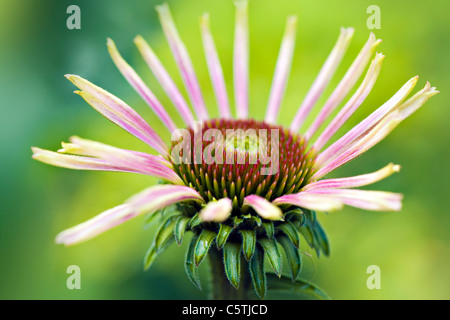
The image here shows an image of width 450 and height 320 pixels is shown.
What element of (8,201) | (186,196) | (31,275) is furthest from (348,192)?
(8,201)

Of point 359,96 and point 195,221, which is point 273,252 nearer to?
point 195,221

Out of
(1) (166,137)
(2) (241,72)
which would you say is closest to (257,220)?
(2) (241,72)

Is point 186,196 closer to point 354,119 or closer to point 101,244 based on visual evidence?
point 101,244

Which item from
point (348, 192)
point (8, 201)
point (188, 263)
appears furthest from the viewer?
point (8, 201)

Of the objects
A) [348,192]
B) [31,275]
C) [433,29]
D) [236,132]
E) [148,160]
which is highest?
[433,29]

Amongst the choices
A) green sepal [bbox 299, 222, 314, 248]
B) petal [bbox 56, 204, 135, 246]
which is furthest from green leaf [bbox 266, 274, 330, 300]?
petal [bbox 56, 204, 135, 246]

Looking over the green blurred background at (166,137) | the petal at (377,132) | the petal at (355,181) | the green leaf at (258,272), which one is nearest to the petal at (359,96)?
the petal at (377,132)
